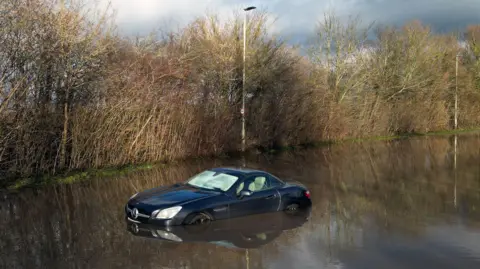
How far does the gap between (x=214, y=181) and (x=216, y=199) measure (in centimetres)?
91

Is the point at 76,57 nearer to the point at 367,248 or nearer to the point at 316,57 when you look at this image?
the point at 367,248

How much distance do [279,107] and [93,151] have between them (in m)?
13.6

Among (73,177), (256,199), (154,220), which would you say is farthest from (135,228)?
(73,177)

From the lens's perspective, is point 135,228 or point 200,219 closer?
point 135,228

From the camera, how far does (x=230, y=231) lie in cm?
899

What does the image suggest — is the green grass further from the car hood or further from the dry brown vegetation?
the car hood

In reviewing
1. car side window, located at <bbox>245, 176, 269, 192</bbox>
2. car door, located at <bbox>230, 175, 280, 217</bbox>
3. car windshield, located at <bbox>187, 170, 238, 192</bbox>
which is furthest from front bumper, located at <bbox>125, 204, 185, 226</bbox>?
car side window, located at <bbox>245, 176, 269, 192</bbox>

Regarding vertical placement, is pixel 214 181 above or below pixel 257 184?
above

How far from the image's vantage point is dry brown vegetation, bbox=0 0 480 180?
47.4 ft

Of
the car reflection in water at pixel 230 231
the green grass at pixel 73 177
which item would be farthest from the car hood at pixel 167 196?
the green grass at pixel 73 177

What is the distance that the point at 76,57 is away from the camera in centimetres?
1617

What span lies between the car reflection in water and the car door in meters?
0.19

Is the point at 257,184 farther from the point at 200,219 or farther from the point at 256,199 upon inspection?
the point at 200,219

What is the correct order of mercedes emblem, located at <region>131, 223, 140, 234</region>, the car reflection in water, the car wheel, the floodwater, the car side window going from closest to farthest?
1. the floodwater
2. the car reflection in water
3. mercedes emblem, located at <region>131, 223, 140, 234</region>
4. the car wheel
5. the car side window
